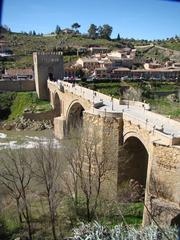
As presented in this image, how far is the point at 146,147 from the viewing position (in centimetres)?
749

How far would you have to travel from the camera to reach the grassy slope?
17344 millimetres

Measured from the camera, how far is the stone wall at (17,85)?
19.4 meters

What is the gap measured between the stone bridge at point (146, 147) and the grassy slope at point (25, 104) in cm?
412

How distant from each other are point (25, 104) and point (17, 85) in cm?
211

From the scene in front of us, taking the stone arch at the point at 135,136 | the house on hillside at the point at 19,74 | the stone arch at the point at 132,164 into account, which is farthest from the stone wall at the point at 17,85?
the stone arch at the point at 135,136

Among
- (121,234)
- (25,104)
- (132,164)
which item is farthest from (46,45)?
(121,234)

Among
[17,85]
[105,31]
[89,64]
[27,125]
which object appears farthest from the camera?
[105,31]

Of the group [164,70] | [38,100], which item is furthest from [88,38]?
[38,100]

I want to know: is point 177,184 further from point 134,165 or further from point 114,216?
point 134,165

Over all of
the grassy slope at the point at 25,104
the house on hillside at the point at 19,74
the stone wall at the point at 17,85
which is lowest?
the grassy slope at the point at 25,104

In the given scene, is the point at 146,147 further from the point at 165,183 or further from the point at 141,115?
the point at 141,115

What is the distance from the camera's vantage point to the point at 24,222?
22.9 feet

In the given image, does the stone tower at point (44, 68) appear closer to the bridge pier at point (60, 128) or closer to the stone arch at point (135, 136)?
→ the bridge pier at point (60, 128)

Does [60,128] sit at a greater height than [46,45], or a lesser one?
lesser
